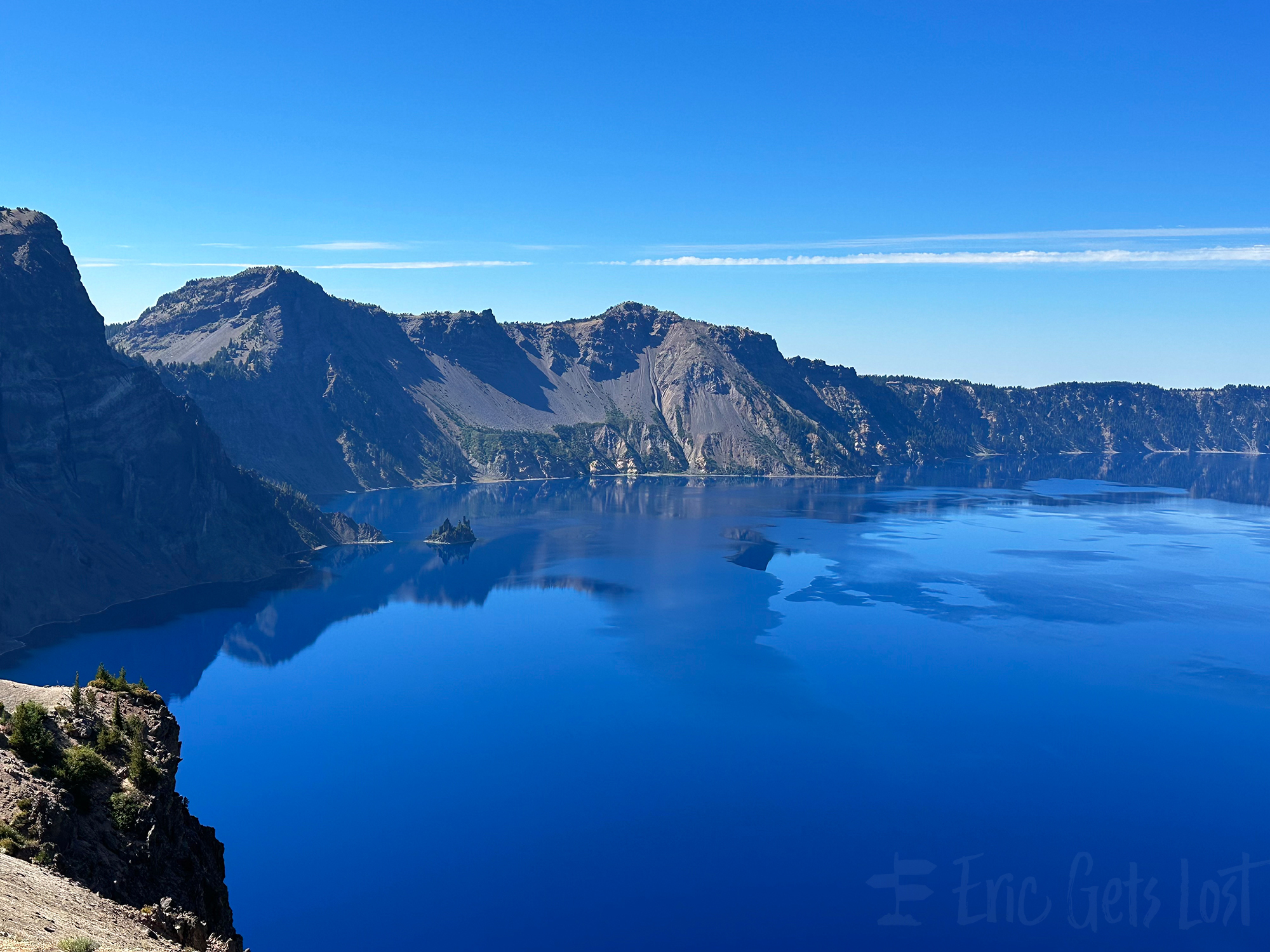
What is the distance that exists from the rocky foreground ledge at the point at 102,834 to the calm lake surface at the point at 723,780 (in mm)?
36708

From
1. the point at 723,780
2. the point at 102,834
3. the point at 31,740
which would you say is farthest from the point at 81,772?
the point at 723,780

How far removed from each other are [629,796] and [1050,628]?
117458 mm

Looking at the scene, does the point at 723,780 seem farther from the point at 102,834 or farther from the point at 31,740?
the point at 31,740

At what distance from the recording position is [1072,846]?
91188 mm

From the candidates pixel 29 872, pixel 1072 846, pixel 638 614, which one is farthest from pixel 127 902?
pixel 638 614

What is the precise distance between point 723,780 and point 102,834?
7742 centimetres

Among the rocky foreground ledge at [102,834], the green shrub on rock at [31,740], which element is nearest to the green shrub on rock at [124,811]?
the rocky foreground ledge at [102,834]

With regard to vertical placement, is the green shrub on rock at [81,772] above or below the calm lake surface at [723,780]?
above

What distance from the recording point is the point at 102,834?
1585 inches

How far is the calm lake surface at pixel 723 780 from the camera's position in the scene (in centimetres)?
8006

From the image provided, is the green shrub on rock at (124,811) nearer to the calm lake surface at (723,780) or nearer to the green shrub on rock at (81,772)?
the green shrub on rock at (81,772)

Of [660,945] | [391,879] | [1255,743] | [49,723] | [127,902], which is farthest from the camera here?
[1255,743]

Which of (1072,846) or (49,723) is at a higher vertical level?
(49,723)

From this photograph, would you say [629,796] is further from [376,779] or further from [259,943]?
[259,943]
